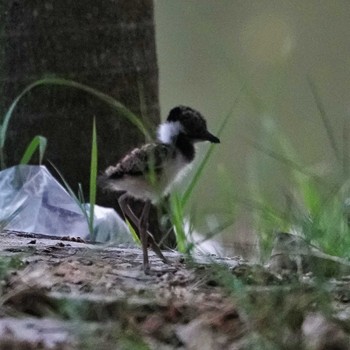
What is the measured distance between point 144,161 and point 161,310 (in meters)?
0.88

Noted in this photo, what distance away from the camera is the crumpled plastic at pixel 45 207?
3.73 metres

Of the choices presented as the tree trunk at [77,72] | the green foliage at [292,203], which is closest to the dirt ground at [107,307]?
the green foliage at [292,203]

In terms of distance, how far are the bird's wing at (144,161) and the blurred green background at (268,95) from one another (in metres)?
0.18

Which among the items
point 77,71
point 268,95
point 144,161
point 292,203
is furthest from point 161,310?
point 77,71

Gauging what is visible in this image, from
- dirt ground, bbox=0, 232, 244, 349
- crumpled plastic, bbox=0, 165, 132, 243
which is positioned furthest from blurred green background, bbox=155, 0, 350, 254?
crumpled plastic, bbox=0, 165, 132, 243

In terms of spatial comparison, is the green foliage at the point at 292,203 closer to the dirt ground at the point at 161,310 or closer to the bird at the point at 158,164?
the dirt ground at the point at 161,310

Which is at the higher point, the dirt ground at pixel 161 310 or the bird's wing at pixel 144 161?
the bird's wing at pixel 144 161

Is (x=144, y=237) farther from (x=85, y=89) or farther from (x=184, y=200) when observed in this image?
(x=85, y=89)

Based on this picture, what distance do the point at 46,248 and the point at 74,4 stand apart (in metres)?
1.41

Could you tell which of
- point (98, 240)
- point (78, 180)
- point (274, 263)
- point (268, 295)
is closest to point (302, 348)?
point (268, 295)

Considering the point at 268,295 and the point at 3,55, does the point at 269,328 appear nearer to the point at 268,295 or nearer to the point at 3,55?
the point at 268,295

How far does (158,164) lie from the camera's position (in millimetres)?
2861

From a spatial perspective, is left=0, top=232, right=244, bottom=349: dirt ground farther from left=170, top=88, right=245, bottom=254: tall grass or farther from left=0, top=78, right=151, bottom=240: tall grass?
left=0, top=78, right=151, bottom=240: tall grass

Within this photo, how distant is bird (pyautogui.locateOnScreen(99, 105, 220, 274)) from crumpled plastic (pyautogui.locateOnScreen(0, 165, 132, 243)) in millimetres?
646
